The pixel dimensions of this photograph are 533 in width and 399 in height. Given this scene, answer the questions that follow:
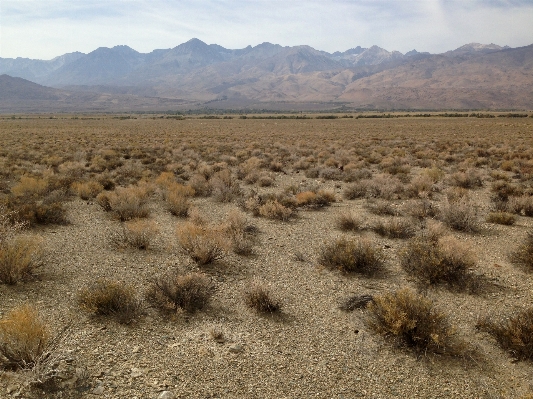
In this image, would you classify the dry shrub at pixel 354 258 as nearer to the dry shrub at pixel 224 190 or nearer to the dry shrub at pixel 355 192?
the dry shrub at pixel 355 192

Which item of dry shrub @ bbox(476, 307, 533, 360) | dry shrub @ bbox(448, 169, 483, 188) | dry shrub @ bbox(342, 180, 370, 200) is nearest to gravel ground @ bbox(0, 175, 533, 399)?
dry shrub @ bbox(476, 307, 533, 360)

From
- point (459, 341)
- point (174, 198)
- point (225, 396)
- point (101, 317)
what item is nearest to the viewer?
point (225, 396)

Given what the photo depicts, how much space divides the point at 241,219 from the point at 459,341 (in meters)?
6.45

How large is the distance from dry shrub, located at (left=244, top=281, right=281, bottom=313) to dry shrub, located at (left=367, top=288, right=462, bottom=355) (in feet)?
5.49

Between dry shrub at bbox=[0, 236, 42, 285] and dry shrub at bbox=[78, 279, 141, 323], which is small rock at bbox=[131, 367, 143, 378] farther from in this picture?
dry shrub at bbox=[0, 236, 42, 285]

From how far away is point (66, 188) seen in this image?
1495cm

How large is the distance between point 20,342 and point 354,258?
19.9 feet

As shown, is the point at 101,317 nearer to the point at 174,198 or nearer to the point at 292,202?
the point at 174,198

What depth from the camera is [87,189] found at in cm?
1418

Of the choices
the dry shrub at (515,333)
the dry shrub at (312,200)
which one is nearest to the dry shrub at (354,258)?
the dry shrub at (515,333)

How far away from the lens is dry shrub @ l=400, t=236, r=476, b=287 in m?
7.26

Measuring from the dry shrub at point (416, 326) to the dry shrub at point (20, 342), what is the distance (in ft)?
15.7

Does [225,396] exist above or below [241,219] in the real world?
below

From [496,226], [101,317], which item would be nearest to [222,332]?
[101,317]
